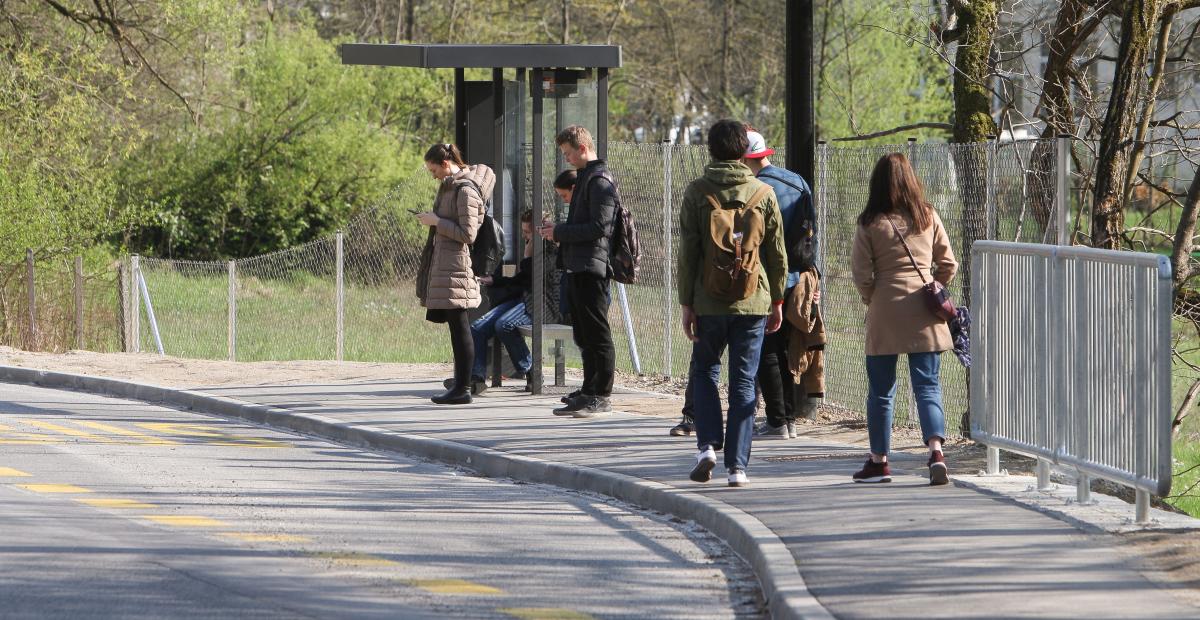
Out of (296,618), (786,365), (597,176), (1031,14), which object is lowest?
(296,618)

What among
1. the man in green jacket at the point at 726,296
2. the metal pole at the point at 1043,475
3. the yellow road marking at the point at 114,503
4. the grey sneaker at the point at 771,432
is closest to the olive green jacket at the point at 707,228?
the man in green jacket at the point at 726,296

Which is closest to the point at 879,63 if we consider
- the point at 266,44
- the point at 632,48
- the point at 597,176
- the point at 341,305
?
the point at 632,48

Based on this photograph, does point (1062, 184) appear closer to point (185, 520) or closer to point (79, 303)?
point (185, 520)

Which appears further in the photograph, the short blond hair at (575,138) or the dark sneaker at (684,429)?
the short blond hair at (575,138)

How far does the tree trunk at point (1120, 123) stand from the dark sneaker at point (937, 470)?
7.22 feet

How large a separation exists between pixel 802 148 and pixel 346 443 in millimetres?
3776

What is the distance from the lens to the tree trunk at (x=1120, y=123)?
9.80 meters

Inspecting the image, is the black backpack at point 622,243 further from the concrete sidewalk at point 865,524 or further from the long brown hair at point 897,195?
the long brown hair at point 897,195

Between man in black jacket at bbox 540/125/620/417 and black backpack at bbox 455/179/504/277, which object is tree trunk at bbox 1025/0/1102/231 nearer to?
man in black jacket at bbox 540/125/620/417

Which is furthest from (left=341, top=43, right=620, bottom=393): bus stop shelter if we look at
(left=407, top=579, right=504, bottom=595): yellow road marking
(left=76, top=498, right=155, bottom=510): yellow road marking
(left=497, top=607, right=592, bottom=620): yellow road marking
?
(left=497, top=607, right=592, bottom=620): yellow road marking

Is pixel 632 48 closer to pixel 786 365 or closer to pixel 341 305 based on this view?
pixel 341 305

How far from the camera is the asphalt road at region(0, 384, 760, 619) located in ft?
21.2

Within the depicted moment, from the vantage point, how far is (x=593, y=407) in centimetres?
1226

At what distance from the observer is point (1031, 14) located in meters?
13.2
